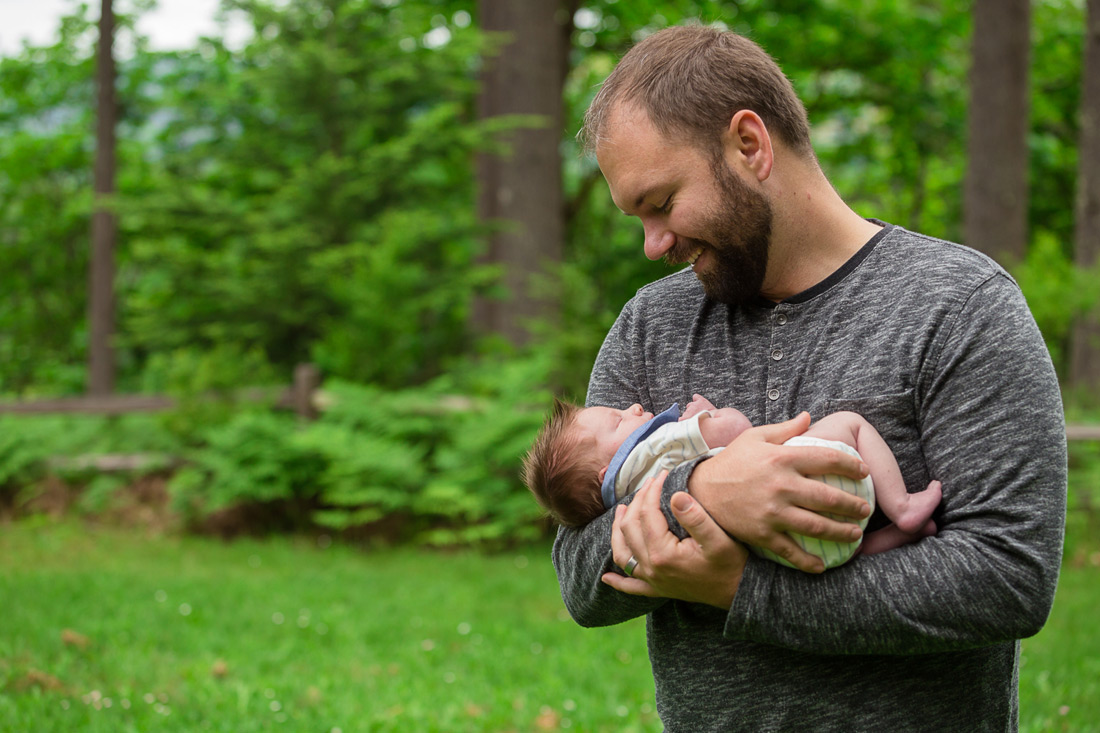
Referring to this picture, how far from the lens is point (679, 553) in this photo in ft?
5.19

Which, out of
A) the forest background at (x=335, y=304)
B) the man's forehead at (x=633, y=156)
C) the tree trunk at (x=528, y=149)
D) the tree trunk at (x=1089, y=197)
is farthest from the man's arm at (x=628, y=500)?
the tree trunk at (x=1089, y=197)

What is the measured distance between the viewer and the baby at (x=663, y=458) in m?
1.59

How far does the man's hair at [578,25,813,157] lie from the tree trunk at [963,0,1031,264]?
963 cm

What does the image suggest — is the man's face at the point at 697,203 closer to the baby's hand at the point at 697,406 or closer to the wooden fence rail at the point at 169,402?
the baby's hand at the point at 697,406

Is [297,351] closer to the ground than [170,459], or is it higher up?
higher up

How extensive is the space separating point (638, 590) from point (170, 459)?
8.32 meters

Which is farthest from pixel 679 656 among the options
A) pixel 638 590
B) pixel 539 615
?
pixel 539 615

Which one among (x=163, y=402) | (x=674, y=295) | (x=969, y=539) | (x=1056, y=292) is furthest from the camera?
(x=163, y=402)

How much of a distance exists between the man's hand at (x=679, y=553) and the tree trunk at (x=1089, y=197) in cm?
1063

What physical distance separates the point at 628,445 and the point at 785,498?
0.50 m

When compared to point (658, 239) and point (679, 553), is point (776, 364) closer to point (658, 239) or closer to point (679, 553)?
point (658, 239)

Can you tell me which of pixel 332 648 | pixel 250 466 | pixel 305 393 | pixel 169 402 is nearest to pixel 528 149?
pixel 305 393

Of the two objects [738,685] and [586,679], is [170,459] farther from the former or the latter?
[738,685]

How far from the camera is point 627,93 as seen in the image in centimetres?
182
